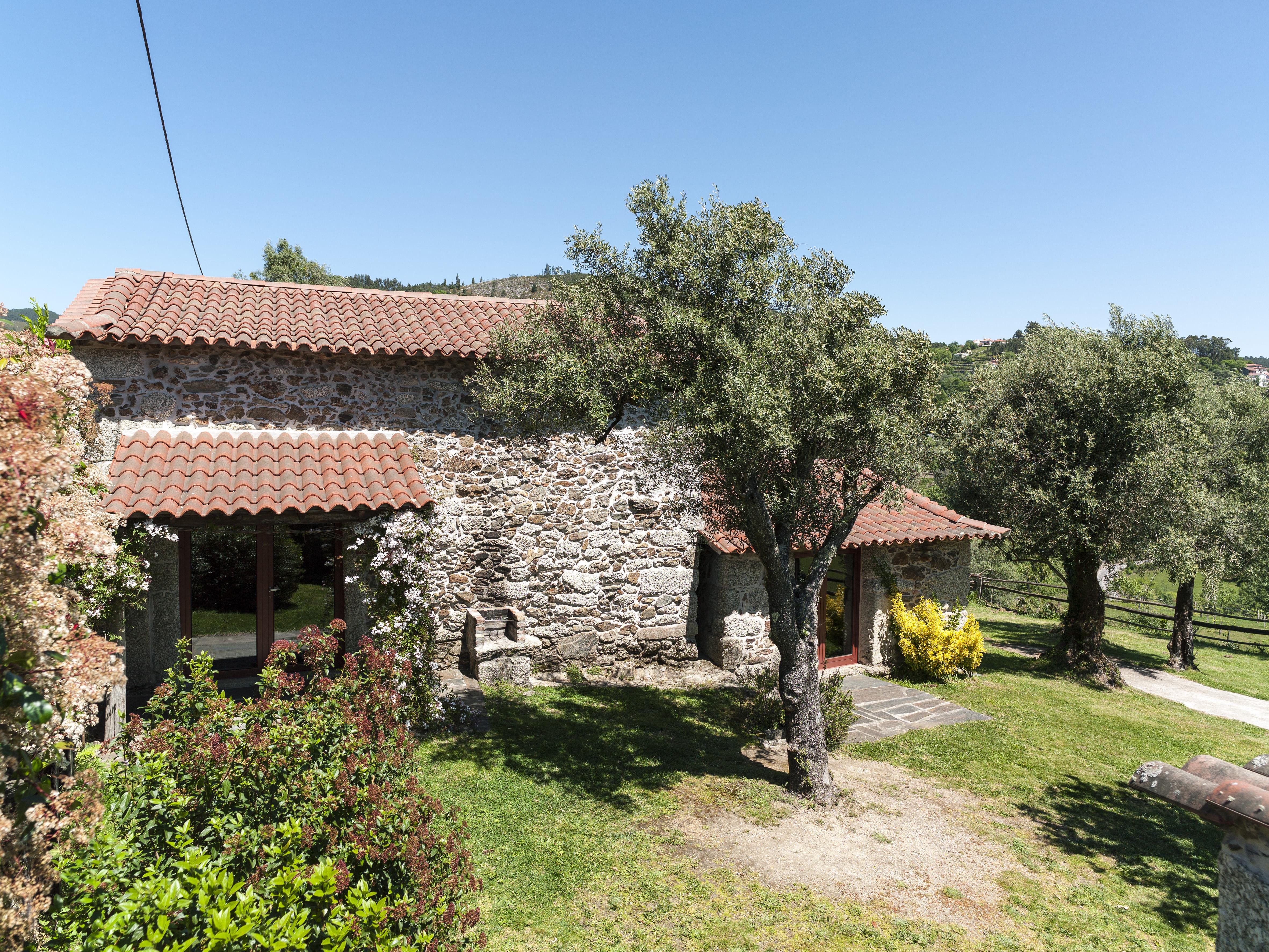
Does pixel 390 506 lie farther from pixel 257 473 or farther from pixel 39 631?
pixel 39 631

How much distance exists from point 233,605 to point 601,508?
5.43 metres

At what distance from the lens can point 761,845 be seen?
21.2ft

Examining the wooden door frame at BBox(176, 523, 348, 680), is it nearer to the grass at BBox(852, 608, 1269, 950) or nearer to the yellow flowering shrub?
the grass at BBox(852, 608, 1269, 950)

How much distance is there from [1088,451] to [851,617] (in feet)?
17.2

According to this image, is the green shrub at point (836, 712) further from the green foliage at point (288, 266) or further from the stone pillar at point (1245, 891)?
the green foliage at point (288, 266)

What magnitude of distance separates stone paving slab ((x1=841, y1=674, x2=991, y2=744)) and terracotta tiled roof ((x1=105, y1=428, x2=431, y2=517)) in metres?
6.96

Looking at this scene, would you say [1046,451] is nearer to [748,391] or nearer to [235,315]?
[748,391]

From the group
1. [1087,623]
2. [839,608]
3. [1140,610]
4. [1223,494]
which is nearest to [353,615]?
[839,608]

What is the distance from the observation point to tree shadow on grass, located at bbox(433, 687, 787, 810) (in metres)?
7.84

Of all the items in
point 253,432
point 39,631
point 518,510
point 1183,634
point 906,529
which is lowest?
point 1183,634

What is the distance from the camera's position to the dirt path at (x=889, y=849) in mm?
5789

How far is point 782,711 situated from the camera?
30.5 ft

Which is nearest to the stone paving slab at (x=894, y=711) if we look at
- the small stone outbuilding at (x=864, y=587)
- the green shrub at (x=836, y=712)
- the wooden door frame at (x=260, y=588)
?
the green shrub at (x=836, y=712)

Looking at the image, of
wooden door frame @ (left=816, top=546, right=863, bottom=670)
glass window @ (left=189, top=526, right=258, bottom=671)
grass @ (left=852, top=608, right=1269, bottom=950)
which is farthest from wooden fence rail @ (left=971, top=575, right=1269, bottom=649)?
glass window @ (left=189, top=526, right=258, bottom=671)
